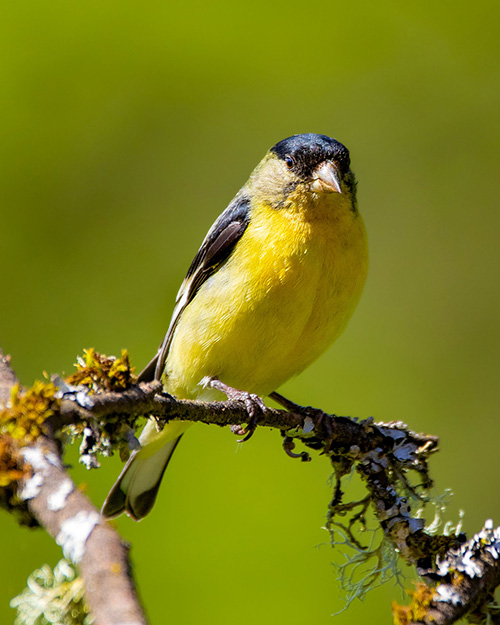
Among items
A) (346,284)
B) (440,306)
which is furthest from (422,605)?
(440,306)

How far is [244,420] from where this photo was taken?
271 centimetres

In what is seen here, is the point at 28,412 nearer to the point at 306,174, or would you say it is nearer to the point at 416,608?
the point at 416,608

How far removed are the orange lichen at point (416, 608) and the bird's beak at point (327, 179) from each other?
82.0 inches

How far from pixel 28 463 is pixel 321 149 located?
9.57 feet

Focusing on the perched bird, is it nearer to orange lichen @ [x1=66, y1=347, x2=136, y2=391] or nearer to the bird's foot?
the bird's foot

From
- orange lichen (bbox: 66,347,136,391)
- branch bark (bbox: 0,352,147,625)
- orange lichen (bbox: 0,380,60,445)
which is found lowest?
branch bark (bbox: 0,352,147,625)

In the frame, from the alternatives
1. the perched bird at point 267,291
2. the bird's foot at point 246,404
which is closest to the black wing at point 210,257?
the perched bird at point 267,291

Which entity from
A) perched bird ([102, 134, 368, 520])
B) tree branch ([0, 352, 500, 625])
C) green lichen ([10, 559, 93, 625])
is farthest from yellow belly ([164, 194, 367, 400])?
green lichen ([10, 559, 93, 625])

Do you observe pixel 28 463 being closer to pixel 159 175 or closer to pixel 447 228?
pixel 159 175

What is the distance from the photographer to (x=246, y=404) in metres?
2.91

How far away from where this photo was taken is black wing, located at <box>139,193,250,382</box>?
3916 millimetres

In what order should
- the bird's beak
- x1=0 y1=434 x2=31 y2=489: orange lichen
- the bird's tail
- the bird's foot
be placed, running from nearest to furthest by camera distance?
1. x1=0 y1=434 x2=31 y2=489: orange lichen
2. the bird's foot
3. the bird's beak
4. the bird's tail

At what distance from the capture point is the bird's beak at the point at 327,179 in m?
3.72

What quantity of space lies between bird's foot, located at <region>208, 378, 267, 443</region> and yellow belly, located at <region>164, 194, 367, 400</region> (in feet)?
0.23
